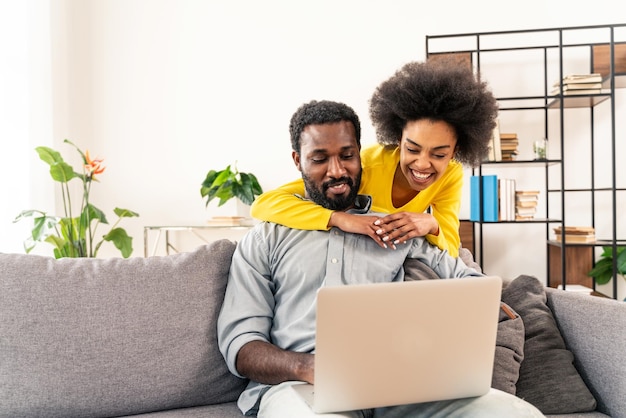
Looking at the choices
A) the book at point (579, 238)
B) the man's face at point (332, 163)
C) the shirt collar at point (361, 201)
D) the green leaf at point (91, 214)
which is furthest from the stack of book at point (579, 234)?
the green leaf at point (91, 214)

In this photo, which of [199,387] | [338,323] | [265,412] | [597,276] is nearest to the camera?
[338,323]

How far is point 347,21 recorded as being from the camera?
12.8ft

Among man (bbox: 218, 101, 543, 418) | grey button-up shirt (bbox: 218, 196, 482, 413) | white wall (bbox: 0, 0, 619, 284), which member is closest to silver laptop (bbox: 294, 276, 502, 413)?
man (bbox: 218, 101, 543, 418)

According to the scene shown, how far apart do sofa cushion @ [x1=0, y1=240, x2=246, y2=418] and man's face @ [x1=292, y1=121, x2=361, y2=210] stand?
1.30 ft

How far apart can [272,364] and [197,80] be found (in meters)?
3.12

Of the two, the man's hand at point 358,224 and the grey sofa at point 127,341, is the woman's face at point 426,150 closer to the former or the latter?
the man's hand at point 358,224

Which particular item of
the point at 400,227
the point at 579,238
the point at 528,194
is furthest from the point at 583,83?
the point at 400,227

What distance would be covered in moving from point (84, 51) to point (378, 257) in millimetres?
3378

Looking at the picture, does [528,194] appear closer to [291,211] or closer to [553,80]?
[553,80]

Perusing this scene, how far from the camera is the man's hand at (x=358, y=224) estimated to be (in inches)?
56.7

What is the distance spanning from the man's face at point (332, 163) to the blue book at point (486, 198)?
2.12 meters

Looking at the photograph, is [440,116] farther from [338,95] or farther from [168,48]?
[168,48]

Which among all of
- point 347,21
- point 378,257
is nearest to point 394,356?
point 378,257

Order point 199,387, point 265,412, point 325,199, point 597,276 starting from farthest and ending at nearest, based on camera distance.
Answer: point 597,276 < point 325,199 < point 199,387 < point 265,412
